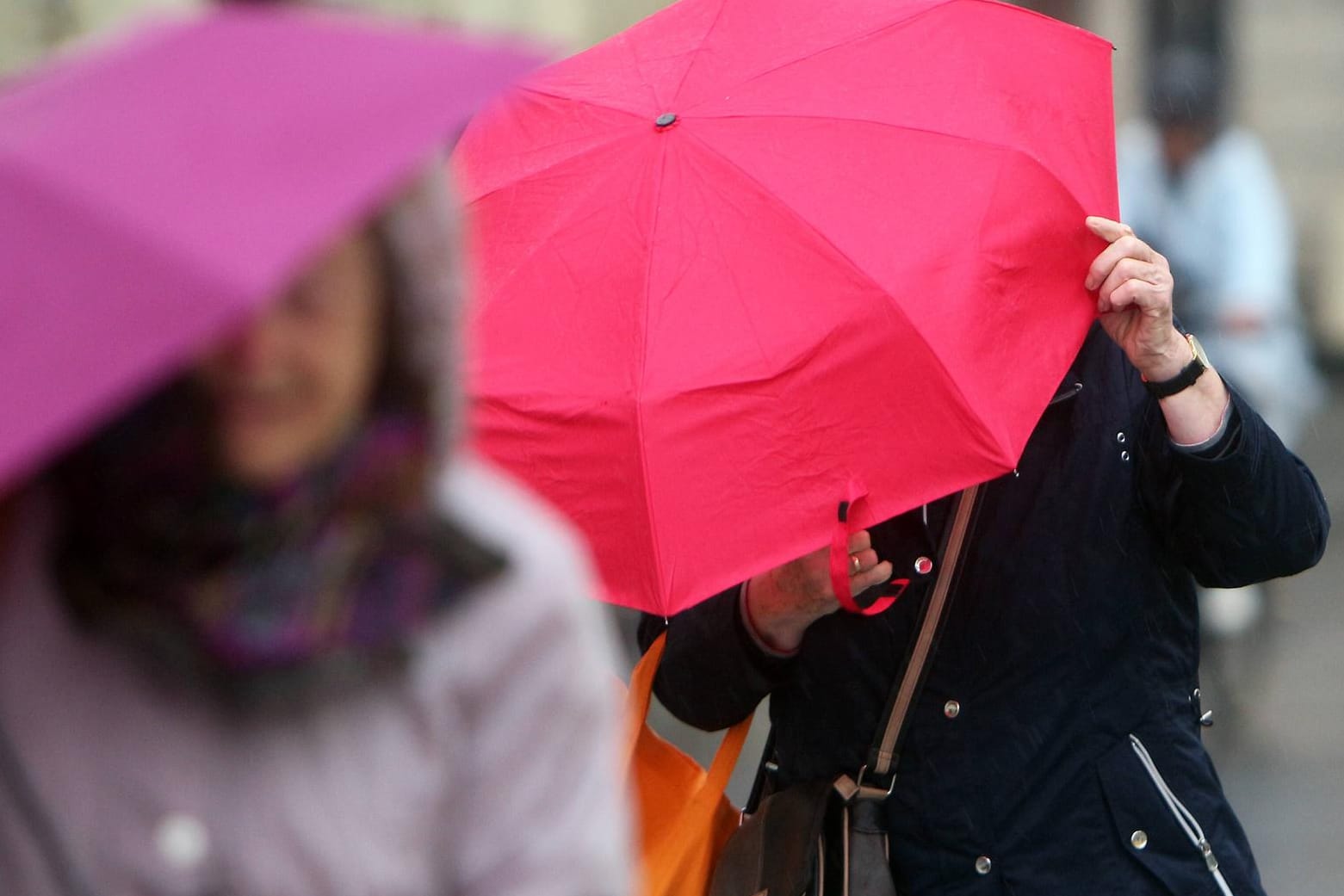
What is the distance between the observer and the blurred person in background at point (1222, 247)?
6.98 m

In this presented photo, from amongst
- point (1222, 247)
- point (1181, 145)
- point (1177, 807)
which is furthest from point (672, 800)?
point (1181, 145)

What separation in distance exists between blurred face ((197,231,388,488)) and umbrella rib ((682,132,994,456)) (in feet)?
3.63

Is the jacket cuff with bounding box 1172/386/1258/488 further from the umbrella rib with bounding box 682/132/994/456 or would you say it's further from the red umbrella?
the umbrella rib with bounding box 682/132/994/456

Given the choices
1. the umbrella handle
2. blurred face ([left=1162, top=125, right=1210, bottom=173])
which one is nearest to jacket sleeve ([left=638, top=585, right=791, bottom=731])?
the umbrella handle

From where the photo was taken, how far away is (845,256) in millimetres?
2443

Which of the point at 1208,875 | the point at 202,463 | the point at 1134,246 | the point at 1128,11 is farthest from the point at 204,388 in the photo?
the point at 1128,11

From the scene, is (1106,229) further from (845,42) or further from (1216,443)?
(845,42)

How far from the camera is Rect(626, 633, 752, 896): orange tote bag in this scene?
2812 millimetres

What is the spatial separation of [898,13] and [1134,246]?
49 centimetres

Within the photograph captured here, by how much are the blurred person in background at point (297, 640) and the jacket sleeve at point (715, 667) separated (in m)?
1.25

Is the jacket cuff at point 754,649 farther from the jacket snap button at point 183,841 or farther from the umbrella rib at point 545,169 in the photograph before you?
the jacket snap button at point 183,841

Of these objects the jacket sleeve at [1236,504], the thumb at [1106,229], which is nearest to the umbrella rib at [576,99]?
the thumb at [1106,229]

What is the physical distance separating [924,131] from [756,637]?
0.75m

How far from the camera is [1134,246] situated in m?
2.56
